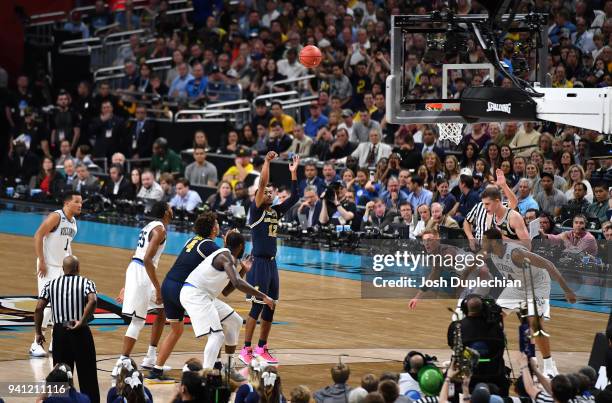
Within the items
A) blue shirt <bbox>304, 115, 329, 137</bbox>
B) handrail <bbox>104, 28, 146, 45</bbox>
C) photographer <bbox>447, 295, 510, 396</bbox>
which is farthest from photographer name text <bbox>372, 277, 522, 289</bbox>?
handrail <bbox>104, 28, 146, 45</bbox>

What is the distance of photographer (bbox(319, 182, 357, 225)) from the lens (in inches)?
860

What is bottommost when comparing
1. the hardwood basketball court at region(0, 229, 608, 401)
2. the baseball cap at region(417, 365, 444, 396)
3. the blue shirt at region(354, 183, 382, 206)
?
the hardwood basketball court at region(0, 229, 608, 401)

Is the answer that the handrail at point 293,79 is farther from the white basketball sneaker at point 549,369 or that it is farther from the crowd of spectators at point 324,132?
the white basketball sneaker at point 549,369

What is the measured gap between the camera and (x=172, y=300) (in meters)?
13.2

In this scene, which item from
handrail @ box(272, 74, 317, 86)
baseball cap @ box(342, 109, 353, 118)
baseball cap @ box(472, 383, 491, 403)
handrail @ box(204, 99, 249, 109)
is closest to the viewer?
baseball cap @ box(472, 383, 491, 403)

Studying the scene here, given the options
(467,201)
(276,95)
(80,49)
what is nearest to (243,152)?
(276,95)

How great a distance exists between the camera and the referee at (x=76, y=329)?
1154cm

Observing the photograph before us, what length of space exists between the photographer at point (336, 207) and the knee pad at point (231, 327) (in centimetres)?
867

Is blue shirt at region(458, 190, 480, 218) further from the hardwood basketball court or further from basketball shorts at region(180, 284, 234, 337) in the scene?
basketball shorts at region(180, 284, 234, 337)

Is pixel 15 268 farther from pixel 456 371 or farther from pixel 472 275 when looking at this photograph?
pixel 456 371

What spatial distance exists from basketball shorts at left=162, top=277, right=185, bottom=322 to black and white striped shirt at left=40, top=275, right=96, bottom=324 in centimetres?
142

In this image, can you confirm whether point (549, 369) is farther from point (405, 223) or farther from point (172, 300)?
point (405, 223)

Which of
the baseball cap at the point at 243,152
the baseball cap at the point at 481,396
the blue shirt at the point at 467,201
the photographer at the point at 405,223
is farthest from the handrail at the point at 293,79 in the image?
the baseball cap at the point at 481,396

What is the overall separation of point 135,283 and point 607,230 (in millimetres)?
7676
